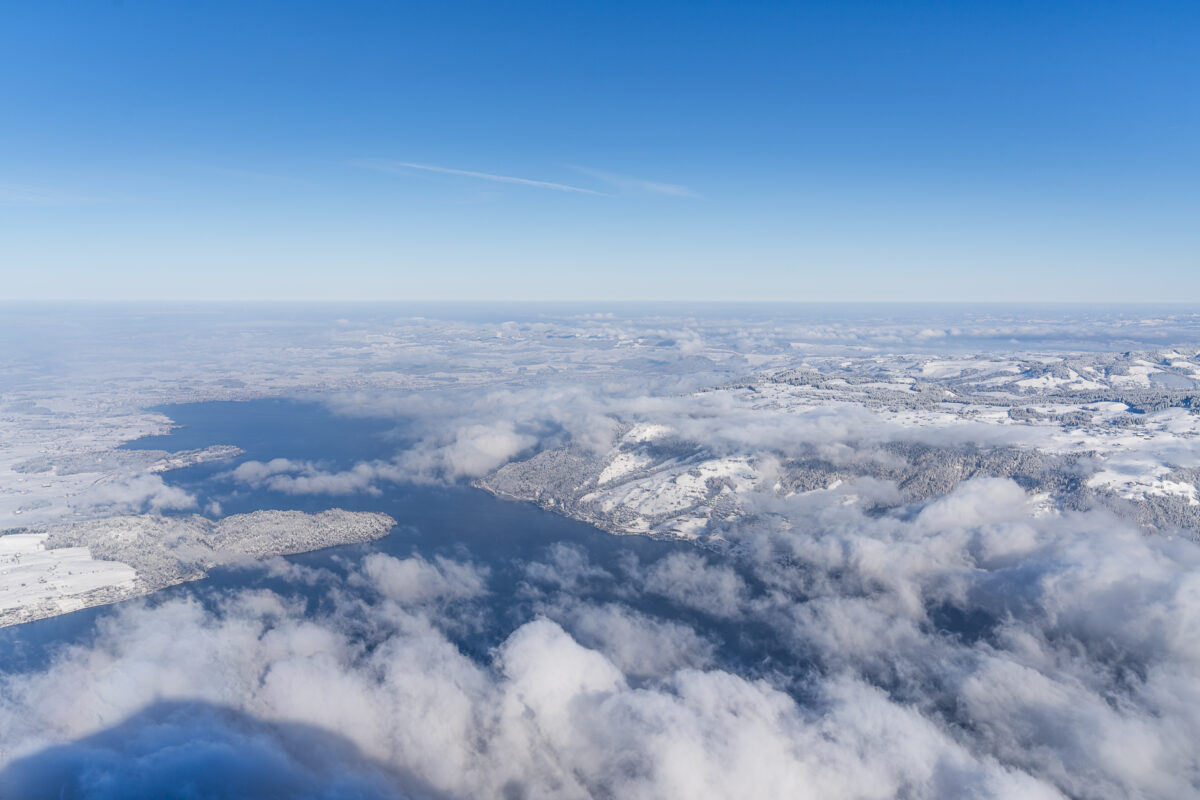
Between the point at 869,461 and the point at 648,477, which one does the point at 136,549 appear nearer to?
the point at 648,477

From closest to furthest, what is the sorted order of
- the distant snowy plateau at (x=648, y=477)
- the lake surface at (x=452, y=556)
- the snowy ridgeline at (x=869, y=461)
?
the lake surface at (x=452, y=556)
the distant snowy plateau at (x=648, y=477)
the snowy ridgeline at (x=869, y=461)

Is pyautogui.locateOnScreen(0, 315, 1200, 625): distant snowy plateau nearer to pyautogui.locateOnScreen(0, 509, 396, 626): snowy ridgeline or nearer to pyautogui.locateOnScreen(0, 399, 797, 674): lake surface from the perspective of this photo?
pyautogui.locateOnScreen(0, 509, 396, 626): snowy ridgeline

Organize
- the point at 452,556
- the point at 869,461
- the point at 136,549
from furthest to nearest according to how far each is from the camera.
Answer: the point at 869,461 < the point at 452,556 < the point at 136,549

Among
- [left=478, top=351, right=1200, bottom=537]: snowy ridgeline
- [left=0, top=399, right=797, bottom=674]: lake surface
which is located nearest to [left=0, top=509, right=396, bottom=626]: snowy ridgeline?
[left=0, top=399, right=797, bottom=674]: lake surface

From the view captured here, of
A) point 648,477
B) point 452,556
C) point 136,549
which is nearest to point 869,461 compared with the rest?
point 648,477

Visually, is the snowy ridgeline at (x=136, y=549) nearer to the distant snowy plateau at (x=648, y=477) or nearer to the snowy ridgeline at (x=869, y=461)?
the distant snowy plateau at (x=648, y=477)

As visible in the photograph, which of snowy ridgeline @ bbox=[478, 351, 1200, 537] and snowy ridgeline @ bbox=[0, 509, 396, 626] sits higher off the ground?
snowy ridgeline @ bbox=[478, 351, 1200, 537]

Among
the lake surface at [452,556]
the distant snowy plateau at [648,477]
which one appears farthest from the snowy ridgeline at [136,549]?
the lake surface at [452,556]
